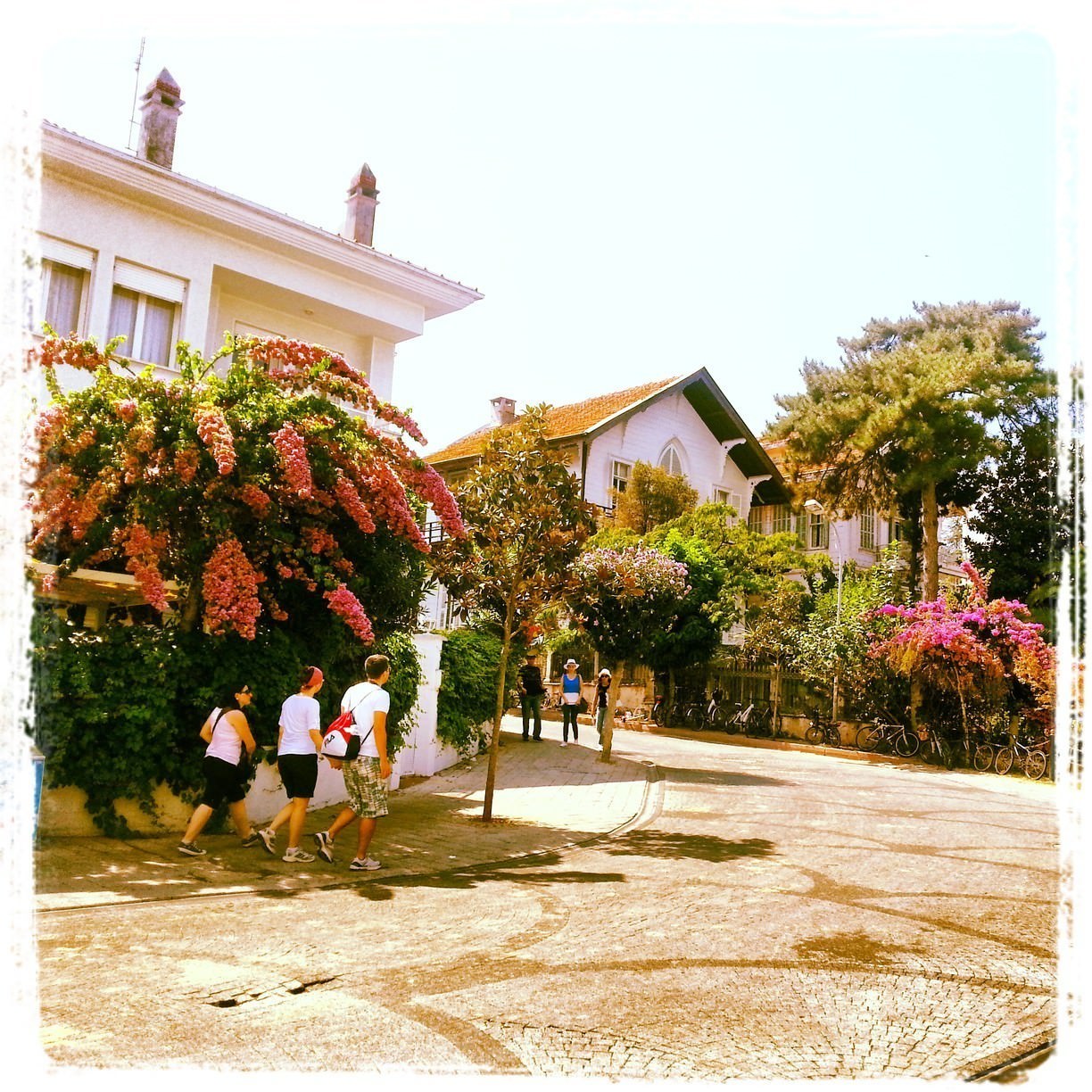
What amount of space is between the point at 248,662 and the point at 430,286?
10.1 metres

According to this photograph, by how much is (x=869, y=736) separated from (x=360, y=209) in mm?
15270

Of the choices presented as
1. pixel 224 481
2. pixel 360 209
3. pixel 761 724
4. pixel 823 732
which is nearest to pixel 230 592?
pixel 224 481

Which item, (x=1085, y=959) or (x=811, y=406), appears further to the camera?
(x=811, y=406)

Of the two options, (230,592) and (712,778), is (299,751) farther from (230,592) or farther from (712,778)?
(712,778)

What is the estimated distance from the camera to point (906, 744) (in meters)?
22.2

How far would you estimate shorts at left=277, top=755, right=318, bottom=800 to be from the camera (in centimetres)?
866

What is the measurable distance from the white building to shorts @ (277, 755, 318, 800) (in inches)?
288

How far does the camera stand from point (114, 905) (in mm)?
6672

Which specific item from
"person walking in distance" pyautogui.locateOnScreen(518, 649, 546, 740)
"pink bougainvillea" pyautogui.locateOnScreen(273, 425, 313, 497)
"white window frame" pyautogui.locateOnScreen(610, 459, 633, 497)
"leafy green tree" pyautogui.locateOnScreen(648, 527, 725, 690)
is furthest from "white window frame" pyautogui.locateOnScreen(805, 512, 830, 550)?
"pink bougainvillea" pyautogui.locateOnScreen(273, 425, 313, 497)

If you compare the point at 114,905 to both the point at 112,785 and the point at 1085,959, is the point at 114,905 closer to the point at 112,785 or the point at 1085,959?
the point at 112,785

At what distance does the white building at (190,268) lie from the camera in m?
14.4

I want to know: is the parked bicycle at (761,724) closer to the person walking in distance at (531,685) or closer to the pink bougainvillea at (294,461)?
the person walking in distance at (531,685)

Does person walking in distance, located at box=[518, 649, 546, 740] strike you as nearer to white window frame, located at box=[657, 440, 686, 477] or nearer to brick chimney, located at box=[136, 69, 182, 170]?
brick chimney, located at box=[136, 69, 182, 170]

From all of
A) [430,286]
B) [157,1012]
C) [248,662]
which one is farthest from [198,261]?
[157,1012]
